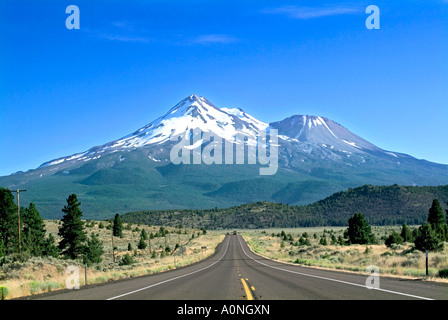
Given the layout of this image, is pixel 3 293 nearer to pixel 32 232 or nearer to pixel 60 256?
pixel 60 256

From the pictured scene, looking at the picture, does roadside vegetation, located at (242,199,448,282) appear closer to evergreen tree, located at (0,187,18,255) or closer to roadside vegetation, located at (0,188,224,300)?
roadside vegetation, located at (0,188,224,300)

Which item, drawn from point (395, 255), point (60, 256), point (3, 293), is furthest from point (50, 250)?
point (3, 293)

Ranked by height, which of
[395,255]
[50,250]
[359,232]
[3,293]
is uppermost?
[3,293]

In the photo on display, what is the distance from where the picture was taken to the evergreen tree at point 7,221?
4928 cm

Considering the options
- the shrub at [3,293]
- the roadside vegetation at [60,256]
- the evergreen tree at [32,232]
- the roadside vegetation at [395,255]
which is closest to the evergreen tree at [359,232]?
the roadside vegetation at [395,255]

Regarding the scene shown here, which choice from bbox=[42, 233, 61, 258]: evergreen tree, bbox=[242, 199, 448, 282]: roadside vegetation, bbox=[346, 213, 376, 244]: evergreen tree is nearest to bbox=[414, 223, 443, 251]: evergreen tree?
bbox=[242, 199, 448, 282]: roadside vegetation

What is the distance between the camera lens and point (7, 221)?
49438 millimetres

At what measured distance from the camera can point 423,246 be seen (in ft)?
133

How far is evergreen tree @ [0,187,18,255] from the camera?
49.3m
